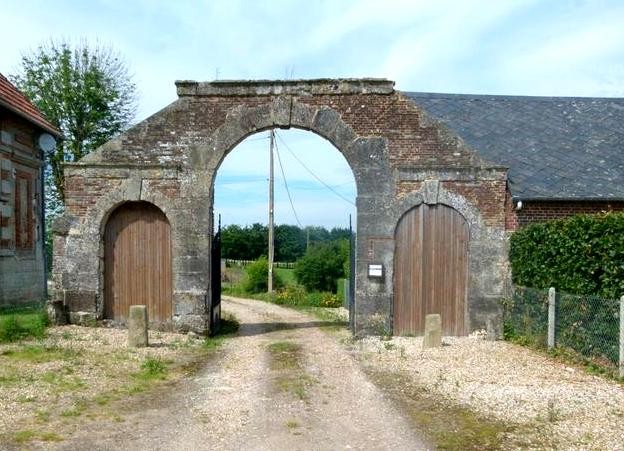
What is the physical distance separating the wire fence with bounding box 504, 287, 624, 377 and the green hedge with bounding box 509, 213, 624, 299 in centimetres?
22

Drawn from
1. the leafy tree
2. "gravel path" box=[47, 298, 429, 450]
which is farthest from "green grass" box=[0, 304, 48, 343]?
the leafy tree

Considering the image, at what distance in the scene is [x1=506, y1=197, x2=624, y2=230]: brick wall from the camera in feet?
40.1

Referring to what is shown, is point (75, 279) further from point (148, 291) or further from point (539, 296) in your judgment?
point (539, 296)

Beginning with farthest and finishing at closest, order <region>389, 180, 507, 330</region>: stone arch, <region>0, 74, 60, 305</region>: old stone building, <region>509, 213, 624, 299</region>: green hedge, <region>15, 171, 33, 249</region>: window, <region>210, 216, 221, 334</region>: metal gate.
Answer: <region>15, 171, 33, 249</region>: window
<region>0, 74, 60, 305</region>: old stone building
<region>210, 216, 221, 334</region>: metal gate
<region>389, 180, 507, 330</region>: stone arch
<region>509, 213, 624, 299</region>: green hedge

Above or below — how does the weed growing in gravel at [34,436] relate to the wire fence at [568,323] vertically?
below

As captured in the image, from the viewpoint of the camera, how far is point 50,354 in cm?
960

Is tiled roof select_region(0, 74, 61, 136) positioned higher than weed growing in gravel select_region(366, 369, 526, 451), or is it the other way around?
tiled roof select_region(0, 74, 61, 136)

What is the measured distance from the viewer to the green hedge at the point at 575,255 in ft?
28.7

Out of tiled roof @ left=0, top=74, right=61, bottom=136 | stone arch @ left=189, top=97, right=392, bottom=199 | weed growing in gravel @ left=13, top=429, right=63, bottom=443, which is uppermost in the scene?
tiled roof @ left=0, top=74, right=61, bottom=136

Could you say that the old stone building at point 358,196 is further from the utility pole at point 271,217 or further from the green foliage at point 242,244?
the green foliage at point 242,244

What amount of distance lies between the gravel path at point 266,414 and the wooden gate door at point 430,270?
2529 millimetres

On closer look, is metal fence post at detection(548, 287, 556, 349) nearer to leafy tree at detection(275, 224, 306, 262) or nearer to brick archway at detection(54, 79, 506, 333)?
brick archway at detection(54, 79, 506, 333)

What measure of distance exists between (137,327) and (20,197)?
8298mm

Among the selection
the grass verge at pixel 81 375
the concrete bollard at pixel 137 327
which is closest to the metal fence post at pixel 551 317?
the grass verge at pixel 81 375
